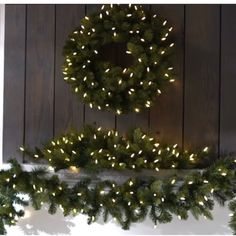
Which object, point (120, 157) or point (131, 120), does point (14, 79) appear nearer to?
point (131, 120)

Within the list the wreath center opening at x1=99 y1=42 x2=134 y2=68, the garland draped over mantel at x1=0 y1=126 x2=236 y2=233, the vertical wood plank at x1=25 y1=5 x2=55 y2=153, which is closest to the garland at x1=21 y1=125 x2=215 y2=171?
the garland draped over mantel at x1=0 y1=126 x2=236 y2=233

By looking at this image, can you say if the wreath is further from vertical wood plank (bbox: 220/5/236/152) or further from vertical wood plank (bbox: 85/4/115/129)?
vertical wood plank (bbox: 220/5/236/152)

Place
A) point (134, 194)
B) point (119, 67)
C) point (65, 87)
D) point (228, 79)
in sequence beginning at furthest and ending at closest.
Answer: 1. point (65, 87)
2. point (228, 79)
3. point (119, 67)
4. point (134, 194)

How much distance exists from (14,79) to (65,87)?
33 cm

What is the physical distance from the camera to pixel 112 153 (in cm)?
225

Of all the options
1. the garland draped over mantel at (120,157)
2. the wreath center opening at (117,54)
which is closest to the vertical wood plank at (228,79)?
the garland draped over mantel at (120,157)

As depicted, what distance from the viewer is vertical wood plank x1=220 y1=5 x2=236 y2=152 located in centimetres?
245

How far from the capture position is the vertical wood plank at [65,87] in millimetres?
2572

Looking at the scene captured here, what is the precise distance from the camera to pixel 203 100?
2.48 meters

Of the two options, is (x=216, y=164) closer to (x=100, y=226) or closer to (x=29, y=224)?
(x=100, y=226)

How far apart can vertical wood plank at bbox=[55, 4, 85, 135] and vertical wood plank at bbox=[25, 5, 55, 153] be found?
0.03 metres

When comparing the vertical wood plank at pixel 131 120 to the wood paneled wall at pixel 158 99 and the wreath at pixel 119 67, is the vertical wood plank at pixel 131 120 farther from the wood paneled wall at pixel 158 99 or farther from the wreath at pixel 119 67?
the wreath at pixel 119 67

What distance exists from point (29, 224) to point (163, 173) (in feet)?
2.82

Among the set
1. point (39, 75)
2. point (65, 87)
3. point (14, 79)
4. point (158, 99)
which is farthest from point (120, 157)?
point (14, 79)
